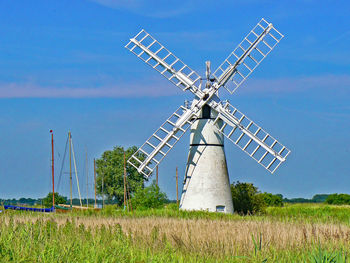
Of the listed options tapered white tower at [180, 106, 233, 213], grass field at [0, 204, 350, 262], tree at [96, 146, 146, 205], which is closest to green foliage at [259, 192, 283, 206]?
tree at [96, 146, 146, 205]

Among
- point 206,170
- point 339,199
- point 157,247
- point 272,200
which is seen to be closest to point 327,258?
→ point 157,247

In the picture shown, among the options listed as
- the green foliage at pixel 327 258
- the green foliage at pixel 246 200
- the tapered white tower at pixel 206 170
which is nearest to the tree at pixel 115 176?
the green foliage at pixel 246 200

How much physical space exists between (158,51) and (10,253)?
20689mm

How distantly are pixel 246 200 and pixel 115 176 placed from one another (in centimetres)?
3130

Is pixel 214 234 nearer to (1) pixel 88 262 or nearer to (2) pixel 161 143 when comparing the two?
(1) pixel 88 262

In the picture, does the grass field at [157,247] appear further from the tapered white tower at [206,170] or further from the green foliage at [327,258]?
the tapered white tower at [206,170]

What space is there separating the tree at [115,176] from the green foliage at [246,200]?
1135 inches

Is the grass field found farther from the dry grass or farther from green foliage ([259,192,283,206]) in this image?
green foliage ([259,192,283,206])

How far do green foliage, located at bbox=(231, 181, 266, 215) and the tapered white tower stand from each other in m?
5.78

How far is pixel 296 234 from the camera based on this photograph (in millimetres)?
16219

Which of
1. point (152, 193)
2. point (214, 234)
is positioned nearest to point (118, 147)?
point (152, 193)

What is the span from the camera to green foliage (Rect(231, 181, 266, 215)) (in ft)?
115

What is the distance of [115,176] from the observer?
64438 millimetres

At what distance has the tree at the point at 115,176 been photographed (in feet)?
210
